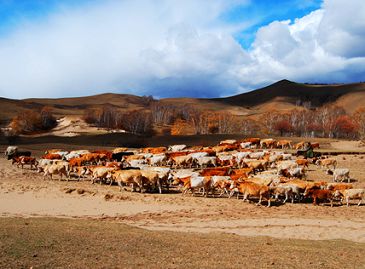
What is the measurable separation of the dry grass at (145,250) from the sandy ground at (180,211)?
3.23 metres

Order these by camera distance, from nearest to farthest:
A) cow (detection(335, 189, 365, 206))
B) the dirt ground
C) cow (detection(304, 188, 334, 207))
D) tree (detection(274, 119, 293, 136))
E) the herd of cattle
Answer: the dirt ground
cow (detection(335, 189, 365, 206))
cow (detection(304, 188, 334, 207))
the herd of cattle
tree (detection(274, 119, 293, 136))

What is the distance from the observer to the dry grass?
852 centimetres

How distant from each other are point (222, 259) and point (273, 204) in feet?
39.1

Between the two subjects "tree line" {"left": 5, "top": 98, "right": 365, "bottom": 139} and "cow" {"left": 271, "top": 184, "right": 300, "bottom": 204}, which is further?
"tree line" {"left": 5, "top": 98, "right": 365, "bottom": 139}

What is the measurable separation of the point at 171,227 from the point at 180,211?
10.6ft

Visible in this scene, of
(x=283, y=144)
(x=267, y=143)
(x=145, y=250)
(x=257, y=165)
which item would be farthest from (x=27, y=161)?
(x=283, y=144)

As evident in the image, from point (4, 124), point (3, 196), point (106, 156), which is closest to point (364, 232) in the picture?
point (3, 196)

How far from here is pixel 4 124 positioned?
123 meters

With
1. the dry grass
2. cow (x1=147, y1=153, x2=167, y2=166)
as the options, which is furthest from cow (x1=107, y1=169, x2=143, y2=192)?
cow (x1=147, y1=153, x2=167, y2=166)

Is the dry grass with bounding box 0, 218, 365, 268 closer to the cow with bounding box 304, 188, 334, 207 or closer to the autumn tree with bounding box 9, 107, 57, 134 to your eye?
the cow with bounding box 304, 188, 334, 207

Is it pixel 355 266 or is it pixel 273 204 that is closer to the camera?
pixel 355 266

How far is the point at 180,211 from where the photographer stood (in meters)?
18.6

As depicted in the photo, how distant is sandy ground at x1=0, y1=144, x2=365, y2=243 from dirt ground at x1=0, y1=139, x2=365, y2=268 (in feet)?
0.14

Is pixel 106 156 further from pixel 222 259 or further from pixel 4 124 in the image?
pixel 4 124
